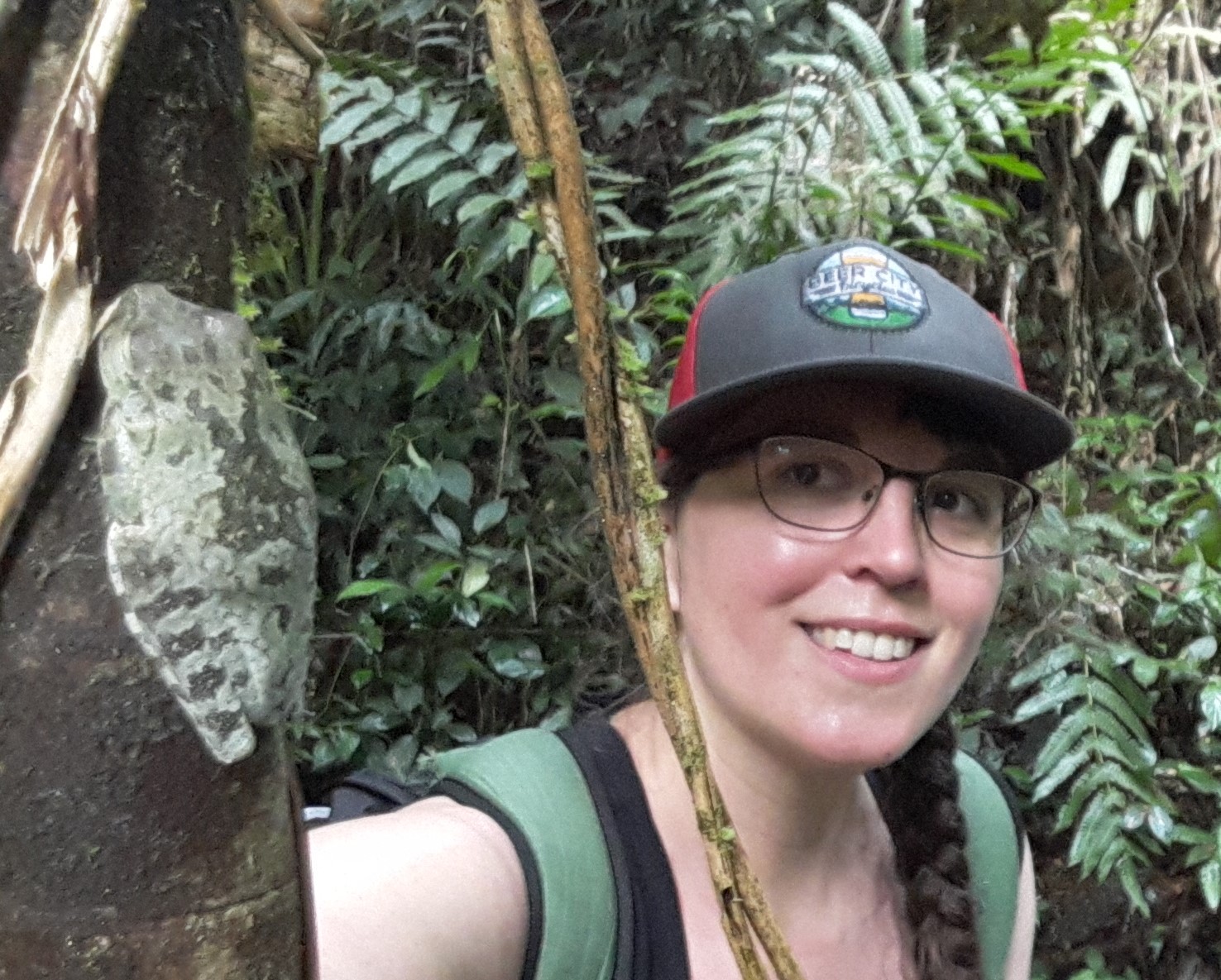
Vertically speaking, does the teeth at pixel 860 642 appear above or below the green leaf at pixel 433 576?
above

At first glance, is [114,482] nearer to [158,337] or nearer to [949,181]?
[158,337]

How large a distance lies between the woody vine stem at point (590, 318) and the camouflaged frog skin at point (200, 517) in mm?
84

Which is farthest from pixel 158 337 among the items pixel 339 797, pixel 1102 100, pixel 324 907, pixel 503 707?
pixel 1102 100

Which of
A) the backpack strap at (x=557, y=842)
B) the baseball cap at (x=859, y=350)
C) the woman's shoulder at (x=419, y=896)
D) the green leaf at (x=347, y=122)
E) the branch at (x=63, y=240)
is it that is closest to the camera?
the branch at (x=63, y=240)

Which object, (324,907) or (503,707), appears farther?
(503,707)

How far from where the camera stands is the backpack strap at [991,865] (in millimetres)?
1036

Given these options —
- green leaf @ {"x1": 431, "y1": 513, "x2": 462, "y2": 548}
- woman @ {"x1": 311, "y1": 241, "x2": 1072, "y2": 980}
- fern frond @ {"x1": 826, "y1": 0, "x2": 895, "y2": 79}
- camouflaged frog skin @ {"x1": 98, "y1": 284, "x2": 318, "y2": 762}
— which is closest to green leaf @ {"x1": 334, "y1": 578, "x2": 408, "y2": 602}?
green leaf @ {"x1": 431, "y1": 513, "x2": 462, "y2": 548}

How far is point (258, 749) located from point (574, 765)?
0.59 meters

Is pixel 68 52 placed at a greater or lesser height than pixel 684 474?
greater

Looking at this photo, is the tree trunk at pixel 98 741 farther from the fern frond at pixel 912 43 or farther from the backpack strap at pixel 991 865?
the fern frond at pixel 912 43

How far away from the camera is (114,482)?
9.6 inches

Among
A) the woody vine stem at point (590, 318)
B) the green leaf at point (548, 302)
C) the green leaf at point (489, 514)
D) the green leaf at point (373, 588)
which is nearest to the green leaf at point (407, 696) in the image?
the green leaf at point (373, 588)

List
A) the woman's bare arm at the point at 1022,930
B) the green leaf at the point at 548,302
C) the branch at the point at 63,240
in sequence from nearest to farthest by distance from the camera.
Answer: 1. the branch at the point at 63,240
2. the woman's bare arm at the point at 1022,930
3. the green leaf at the point at 548,302

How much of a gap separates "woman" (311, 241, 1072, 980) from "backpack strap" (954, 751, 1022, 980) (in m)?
0.08
